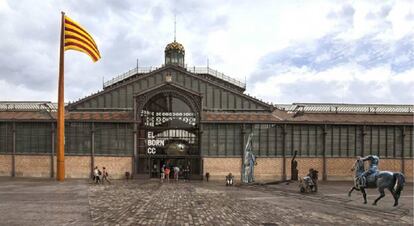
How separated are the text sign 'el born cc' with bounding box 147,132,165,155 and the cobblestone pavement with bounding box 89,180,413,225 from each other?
51.4ft

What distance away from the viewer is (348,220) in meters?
16.7

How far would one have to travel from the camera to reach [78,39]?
29812 millimetres

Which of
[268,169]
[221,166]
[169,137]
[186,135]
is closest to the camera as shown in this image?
[221,166]

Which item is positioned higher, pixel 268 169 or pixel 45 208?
pixel 45 208

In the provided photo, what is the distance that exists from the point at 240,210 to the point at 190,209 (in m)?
2.80

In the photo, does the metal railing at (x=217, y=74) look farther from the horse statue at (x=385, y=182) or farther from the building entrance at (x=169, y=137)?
the horse statue at (x=385, y=182)

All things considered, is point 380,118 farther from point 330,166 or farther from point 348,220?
point 348,220

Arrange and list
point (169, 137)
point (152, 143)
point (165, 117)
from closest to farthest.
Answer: point (152, 143) → point (169, 137) → point (165, 117)

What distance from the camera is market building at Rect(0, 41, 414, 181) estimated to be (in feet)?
133

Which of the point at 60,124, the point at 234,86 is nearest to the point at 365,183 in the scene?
the point at 60,124

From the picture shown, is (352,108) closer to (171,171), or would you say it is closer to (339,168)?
(339,168)

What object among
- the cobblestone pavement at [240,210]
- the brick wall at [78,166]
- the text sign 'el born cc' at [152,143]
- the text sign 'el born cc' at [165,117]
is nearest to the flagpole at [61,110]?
the cobblestone pavement at [240,210]

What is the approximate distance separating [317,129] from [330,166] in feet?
15.2

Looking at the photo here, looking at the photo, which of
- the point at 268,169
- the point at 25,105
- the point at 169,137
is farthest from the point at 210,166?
the point at 25,105
